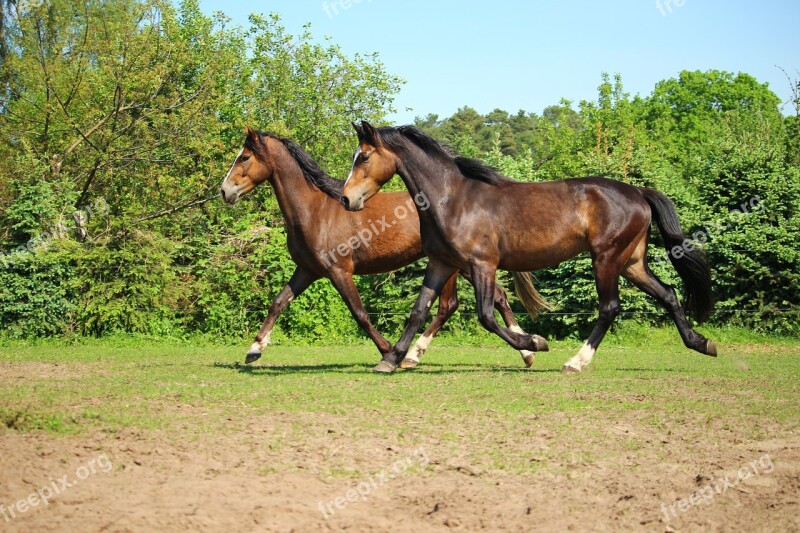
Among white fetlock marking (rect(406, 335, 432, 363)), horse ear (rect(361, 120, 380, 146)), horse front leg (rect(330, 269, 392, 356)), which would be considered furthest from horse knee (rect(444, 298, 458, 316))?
horse ear (rect(361, 120, 380, 146))

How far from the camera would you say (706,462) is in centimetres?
623

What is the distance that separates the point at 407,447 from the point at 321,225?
5.41 m

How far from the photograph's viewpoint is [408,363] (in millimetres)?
11852

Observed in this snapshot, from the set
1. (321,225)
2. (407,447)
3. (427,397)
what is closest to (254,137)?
(321,225)

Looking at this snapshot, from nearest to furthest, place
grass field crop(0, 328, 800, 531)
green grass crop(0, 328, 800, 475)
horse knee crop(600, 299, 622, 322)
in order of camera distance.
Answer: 1. grass field crop(0, 328, 800, 531)
2. green grass crop(0, 328, 800, 475)
3. horse knee crop(600, 299, 622, 322)

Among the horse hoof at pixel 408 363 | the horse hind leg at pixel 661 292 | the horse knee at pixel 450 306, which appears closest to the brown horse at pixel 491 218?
the horse hind leg at pixel 661 292

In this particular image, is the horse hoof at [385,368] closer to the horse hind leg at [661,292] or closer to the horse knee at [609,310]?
the horse knee at [609,310]

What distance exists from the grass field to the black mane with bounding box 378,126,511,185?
247 centimetres

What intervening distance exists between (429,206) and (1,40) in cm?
2135

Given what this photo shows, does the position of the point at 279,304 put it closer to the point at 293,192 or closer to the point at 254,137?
the point at 293,192

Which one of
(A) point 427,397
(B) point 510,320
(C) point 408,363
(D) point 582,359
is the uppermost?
(B) point 510,320

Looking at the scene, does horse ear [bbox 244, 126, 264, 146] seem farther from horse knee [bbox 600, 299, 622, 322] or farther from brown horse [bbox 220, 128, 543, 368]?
horse knee [bbox 600, 299, 622, 322]

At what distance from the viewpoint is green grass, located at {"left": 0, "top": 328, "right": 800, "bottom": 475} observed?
7016 millimetres

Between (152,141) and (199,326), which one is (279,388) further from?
(152,141)
